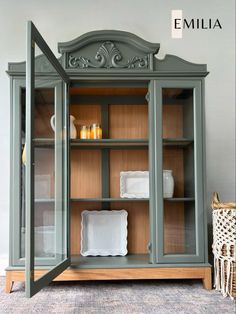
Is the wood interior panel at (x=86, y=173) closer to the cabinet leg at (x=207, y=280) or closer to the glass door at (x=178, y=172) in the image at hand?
the glass door at (x=178, y=172)

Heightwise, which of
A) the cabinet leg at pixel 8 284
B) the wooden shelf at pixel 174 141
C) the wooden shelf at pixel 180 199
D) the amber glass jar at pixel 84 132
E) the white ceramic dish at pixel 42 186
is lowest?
the cabinet leg at pixel 8 284

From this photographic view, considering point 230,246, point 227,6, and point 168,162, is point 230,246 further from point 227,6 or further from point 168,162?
point 227,6

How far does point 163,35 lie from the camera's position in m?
3.18

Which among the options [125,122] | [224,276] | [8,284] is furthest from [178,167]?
[8,284]

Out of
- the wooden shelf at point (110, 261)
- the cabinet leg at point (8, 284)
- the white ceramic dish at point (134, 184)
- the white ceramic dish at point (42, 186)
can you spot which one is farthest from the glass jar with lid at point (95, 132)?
the cabinet leg at point (8, 284)

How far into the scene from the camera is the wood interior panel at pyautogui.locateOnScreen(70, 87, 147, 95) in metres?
2.79

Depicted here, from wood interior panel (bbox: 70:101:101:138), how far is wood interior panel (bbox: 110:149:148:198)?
0.81 ft

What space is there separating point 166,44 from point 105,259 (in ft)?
5.03

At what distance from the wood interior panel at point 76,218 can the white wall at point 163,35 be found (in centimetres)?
81

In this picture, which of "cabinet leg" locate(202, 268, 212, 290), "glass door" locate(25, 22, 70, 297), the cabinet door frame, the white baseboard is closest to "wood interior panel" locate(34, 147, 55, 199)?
"glass door" locate(25, 22, 70, 297)

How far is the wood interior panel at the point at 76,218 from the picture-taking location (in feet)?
9.78

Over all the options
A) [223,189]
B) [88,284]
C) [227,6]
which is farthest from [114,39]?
[88,284]

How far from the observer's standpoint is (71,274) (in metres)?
2.58

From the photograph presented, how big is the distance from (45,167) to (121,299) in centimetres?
79
